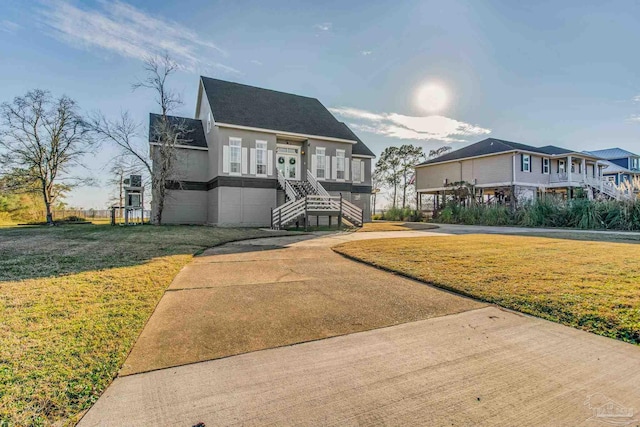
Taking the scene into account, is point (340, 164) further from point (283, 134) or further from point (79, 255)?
point (79, 255)

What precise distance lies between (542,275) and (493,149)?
78.4 feet

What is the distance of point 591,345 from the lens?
9.32 feet

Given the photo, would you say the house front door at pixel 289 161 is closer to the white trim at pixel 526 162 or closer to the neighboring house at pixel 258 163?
the neighboring house at pixel 258 163

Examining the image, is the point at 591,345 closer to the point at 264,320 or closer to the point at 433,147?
the point at 264,320

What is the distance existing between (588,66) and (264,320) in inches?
817

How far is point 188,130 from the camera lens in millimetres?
20281

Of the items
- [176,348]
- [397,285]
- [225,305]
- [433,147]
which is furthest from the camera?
[433,147]

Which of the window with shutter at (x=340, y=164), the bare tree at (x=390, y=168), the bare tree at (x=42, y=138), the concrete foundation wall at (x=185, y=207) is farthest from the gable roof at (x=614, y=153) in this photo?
the bare tree at (x=42, y=138)

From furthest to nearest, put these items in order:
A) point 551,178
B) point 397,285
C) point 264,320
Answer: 1. point 551,178
2. point 397,285
3. point 264,320

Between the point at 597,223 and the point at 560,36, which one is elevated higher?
the point at 560,36

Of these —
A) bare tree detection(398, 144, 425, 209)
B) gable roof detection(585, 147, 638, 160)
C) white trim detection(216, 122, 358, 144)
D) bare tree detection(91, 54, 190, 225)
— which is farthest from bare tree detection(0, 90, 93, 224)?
gable roof detection(585, 147, 638, 160)

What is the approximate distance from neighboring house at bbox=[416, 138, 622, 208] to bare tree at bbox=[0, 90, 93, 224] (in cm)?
2929

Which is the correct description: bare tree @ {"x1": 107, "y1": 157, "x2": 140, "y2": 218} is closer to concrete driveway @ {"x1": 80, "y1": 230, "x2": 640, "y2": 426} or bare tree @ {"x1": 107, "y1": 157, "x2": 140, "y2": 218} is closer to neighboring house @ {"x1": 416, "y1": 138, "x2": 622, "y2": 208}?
concrete driveway @ {"x1": 80, "y1": 230, "x2": 640, "y2": 426}

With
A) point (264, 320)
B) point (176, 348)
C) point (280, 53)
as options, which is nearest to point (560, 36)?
point (280, 53)
